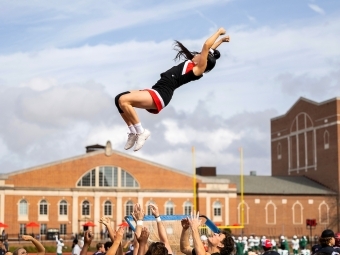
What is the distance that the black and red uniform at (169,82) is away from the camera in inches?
406

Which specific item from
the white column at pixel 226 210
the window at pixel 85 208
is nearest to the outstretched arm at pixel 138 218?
the window at pixel 85 208

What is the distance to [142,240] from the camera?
9.55 m

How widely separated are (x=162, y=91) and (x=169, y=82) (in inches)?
6.2

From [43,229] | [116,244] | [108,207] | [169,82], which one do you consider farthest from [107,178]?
[116,244]

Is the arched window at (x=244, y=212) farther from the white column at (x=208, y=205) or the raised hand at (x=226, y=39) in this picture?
the raised hand at (x=226, y=39)

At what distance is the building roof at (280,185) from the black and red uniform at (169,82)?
78.1 metres

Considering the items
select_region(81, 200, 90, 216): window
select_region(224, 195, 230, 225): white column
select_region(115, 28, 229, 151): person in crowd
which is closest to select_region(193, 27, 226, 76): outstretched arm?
select_region(115, 28, 229, 151): person in crowd

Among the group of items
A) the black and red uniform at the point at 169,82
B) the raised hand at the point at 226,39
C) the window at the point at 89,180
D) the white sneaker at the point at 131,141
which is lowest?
the white sneaker at the point at 131,141

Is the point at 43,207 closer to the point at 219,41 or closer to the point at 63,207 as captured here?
the point at 63,207

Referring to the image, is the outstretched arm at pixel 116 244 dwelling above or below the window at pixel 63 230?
above

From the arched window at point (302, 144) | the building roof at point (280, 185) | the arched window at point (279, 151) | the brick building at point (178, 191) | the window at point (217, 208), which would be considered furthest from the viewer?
the arched window at point (279, 151)

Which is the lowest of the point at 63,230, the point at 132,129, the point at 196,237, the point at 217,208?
the point at 63,230

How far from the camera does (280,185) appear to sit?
9150 cm

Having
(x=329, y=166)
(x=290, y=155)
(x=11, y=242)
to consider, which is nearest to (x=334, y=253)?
(x=11, y=242)
